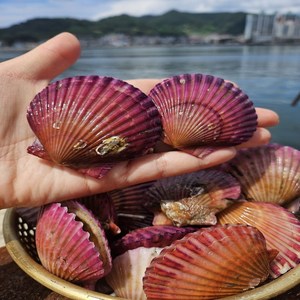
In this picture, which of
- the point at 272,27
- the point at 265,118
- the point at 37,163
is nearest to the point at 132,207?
the point at 37,163

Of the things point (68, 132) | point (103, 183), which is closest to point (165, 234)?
point (103, 183)

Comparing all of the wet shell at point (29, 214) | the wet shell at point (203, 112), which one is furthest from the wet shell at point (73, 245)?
the wet shell at point (203, 112)

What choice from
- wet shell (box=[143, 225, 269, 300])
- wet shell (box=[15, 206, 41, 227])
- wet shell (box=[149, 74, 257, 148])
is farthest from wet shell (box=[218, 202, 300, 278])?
wet shell (box=[15, 206, 41, 227])

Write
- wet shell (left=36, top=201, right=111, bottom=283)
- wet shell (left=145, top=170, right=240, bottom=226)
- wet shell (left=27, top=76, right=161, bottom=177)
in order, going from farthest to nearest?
wet shell (left=145, top=170, right=240, bottom=226) → wet shell (left=27, top=76, right=161, bottom=177) → wet shell (left=36, top=201, right=111, bottom=283)

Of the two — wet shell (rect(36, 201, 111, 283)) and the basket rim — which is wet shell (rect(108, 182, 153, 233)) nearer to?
wet shell (rect(36, 201, 111, 283))

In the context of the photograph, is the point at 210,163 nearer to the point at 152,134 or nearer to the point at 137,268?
the point at 152,134

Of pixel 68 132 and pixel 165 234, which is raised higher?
pixel 68 132

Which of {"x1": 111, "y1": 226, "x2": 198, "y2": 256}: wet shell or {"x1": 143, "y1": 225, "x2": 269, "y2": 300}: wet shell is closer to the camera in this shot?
{"x1": 143, "y1": 225, "x2": 269, "y2": 300}: wet shell
